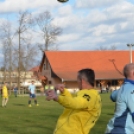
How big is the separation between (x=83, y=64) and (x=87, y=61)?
1.29m

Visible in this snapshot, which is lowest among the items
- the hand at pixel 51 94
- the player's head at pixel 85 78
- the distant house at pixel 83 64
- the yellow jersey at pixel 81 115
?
the yellow jersey at pixel 81 115

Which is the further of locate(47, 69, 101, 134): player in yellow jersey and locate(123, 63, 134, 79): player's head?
locate(47, 69, 101, 134): player in yellow jersey

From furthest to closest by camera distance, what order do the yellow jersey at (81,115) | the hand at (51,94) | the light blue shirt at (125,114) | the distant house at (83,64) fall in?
the distant house at (83,64), the yellow jersey at (81,115), the light blue shirt at (125,114), the hand at (51,94)

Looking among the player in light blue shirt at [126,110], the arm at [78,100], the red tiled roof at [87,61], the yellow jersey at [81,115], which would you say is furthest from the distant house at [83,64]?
the player in light blue shirt at [126,110]

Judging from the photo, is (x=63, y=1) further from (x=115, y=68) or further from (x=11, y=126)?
(x=115, y=68)

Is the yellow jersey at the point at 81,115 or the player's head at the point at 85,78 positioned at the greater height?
the player's head at the point at 85,78

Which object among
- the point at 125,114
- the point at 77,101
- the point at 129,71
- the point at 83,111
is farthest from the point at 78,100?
the point at 129,71

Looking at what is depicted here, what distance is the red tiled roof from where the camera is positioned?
79688mm

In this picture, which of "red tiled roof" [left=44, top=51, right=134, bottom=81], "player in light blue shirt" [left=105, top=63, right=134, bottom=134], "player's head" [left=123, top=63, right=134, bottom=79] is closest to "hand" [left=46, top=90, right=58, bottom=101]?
"player in light blue shirt" [left=105, top=63, right=134, bottom=134]

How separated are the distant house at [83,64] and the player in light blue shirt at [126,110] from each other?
70.2m

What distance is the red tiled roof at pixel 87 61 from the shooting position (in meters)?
79.7

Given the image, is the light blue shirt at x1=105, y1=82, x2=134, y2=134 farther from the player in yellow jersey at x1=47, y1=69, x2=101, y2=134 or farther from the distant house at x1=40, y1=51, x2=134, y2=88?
the distant house at x1=40, y1=51, x2=134, y2=88

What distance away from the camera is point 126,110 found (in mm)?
5508

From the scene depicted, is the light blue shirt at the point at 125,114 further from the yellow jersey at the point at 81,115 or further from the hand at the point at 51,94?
the hand at the point at 51,94
